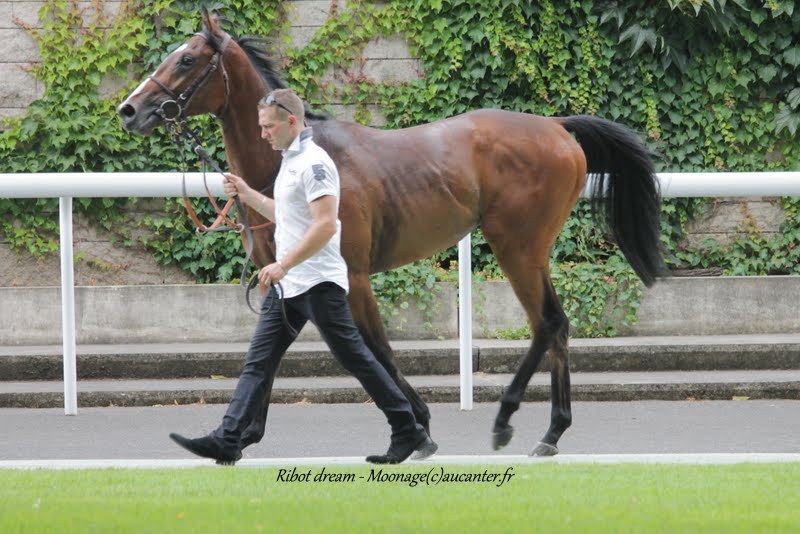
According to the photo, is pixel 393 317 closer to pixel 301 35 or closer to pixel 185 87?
pixel 301 35

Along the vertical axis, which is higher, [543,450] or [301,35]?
[301,35]

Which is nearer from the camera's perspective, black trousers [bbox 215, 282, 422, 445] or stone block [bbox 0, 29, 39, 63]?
black trousers [bbox 215, 282, 422, 445]

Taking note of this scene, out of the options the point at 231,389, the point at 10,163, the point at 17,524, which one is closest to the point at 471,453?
the point at 231,389

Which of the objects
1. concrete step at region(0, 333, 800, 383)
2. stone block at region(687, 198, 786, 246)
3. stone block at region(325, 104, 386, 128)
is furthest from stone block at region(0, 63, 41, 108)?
stone block at region(687, 198, 786, 246)

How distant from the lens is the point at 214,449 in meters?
5.14

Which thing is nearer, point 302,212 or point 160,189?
point 302,212

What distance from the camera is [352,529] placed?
3623 millimetres

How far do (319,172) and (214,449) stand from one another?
1.26 metres

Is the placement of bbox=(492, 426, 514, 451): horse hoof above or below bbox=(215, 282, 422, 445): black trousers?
below

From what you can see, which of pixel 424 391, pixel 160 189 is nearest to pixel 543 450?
pixel 424 391

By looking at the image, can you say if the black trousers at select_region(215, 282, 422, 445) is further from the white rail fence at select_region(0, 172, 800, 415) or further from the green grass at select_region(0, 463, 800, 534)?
the white rail fence at select_region(0, 172, 800, 415)

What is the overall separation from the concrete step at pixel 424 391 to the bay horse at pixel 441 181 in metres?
1.41

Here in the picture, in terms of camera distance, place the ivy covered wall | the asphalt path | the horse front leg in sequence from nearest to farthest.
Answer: the horse front leg
the asphalt path
the ivy covered wall

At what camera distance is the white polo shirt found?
5.02 meters
